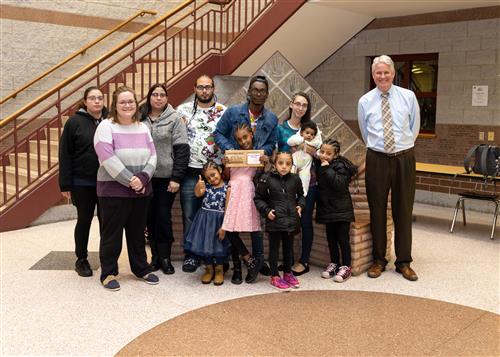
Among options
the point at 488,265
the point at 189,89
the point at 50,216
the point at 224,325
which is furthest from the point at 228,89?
the point at 224,325

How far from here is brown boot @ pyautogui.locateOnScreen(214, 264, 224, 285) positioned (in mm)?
3934

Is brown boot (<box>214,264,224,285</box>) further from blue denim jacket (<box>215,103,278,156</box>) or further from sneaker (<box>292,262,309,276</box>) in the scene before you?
blue denim jacket (<box>215,103,278,156</box>)

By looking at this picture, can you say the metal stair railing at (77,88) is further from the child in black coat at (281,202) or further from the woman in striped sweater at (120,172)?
the child in black coat at (281,202)

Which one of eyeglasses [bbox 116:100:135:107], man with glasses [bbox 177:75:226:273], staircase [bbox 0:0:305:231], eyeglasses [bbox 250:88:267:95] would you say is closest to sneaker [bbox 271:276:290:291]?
man with glasses [bbox 177:75:226:273]

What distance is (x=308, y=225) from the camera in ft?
13.6

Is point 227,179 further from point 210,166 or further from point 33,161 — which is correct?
point 33,161

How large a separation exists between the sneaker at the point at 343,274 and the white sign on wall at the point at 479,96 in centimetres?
420

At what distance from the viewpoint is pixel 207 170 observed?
12.8ft

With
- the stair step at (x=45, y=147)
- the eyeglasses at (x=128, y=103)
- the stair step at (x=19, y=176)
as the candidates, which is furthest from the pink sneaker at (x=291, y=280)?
the stair step at (x=45, y=147)

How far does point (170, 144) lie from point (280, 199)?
968 mm

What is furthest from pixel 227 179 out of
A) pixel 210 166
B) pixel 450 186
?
pixel 450 186

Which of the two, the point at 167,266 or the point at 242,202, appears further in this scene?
the point at 167,266

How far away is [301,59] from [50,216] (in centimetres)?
457

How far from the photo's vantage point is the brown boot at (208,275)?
397cm
